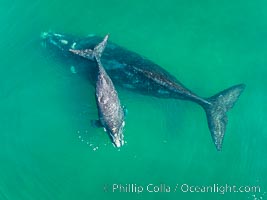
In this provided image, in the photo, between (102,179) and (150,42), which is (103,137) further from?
(150,42)

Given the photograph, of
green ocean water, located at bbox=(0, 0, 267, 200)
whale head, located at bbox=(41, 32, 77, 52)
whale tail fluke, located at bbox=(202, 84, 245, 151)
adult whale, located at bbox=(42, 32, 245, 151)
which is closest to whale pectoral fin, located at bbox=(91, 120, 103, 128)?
→ green ocean water, located at bbox=(0, 0, 267, 200)

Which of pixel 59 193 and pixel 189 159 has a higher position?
pixel 189 159

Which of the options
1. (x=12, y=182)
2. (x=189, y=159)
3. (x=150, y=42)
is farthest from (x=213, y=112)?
(x=12, y=182)

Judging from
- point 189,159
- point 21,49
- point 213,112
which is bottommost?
point 189,159

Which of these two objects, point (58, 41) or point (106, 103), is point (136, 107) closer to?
point (106, 103)

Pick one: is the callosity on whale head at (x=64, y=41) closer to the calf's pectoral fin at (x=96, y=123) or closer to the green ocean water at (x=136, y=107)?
the green ocean water at (x=136, y=107)
